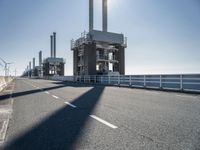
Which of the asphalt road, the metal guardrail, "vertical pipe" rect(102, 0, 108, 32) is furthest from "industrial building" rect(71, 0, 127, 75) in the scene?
the asphalt road

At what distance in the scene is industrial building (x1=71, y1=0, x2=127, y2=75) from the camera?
46531 mm

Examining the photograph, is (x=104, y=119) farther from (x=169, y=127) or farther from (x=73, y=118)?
(x=169, y=127)

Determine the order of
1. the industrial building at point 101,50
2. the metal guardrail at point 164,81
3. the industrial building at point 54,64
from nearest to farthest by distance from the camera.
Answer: the metal guardrail at point 164,81 < the industrial building at point 101,50 < the industrial building at point 54,64

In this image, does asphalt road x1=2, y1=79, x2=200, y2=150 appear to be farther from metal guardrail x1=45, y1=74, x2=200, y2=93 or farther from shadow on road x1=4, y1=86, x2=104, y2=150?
metal guardrail x1=45, y1=74, x2=200, y2=93

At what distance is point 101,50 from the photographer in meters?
50.6

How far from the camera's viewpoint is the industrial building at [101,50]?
153ft

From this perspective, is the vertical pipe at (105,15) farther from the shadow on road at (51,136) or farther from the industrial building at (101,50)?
the shadow on road at (51,136)

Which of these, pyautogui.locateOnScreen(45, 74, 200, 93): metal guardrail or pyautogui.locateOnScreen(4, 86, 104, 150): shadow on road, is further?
pyautogui.locateOnScreen(45, 74, 200, 93): metal guardrail

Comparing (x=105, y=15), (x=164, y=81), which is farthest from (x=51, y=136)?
(x=105, y=15)

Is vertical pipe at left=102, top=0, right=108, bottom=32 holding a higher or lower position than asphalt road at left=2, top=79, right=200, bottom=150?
higher

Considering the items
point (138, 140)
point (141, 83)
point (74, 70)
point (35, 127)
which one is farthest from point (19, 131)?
point (74, 70)

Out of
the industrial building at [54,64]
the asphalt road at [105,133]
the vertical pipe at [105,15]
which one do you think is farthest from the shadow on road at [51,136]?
the industrial building at [54,64]

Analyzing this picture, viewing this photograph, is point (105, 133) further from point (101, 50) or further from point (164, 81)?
point (101, 50)

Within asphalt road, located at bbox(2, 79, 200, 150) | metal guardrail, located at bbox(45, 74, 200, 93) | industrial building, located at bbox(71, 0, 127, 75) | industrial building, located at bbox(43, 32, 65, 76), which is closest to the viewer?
asphalt road, located at bbox(2, 79, 200, 150)
